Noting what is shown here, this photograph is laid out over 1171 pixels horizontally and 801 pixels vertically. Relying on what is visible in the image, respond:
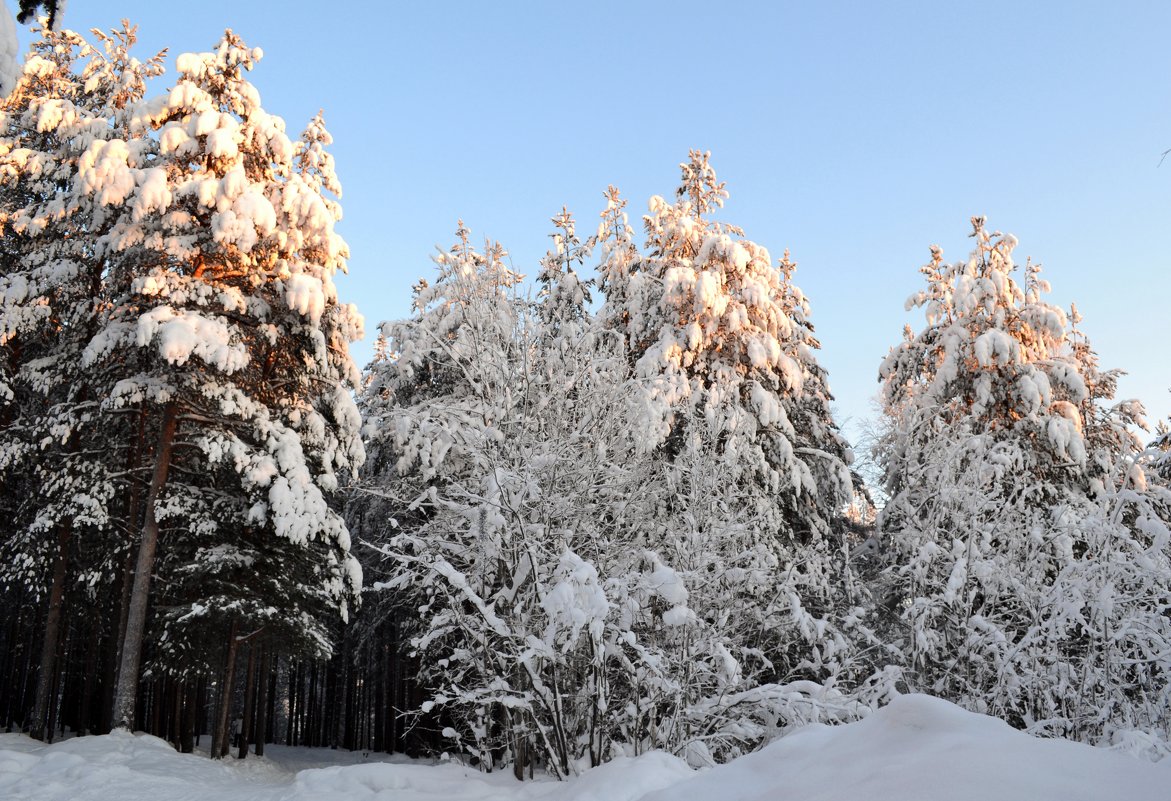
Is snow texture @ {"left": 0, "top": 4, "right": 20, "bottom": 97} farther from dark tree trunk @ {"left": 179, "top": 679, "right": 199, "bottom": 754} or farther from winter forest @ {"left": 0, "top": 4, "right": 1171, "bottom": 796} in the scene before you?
dark tree trunk @ {"left": 179, "top": 679, "right": 199, "bottom": 754}

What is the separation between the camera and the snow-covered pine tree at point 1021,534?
7.55 meters

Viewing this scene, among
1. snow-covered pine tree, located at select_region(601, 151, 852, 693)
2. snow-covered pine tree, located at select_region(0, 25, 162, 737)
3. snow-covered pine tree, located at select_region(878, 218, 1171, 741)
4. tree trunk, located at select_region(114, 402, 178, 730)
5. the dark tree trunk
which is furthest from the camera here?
the dark tree trunk

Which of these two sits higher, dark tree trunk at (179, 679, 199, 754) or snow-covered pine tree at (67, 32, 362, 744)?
snow-covered pine tree at (67, 32, 362, 744)

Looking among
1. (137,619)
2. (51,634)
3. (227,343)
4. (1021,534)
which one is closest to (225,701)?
(51,634)

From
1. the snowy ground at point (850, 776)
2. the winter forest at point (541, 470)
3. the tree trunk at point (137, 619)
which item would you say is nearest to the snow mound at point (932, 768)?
the snowy ground at point (850, 776)

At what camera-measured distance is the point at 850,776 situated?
3.35 m

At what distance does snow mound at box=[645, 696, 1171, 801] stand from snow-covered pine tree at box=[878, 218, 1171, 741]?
3622mm

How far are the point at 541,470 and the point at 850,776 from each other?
532cm

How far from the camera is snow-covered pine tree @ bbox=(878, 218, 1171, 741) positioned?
24.8 feet

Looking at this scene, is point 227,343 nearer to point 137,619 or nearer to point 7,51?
point 137,619

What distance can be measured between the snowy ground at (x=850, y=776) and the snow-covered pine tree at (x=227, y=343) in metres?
5.36

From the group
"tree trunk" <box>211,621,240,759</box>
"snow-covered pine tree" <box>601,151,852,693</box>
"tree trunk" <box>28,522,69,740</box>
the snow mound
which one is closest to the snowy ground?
the snow mound

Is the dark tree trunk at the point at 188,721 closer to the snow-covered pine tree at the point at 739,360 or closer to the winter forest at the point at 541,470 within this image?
the winter forest at the point at 541,470

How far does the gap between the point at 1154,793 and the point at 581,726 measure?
6141 mm
